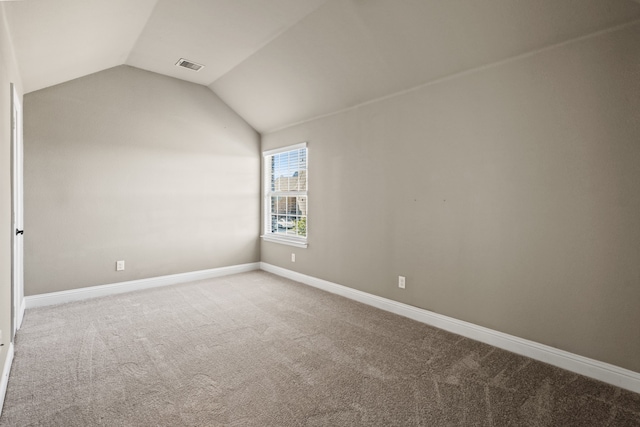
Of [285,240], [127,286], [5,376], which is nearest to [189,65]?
[285,240]

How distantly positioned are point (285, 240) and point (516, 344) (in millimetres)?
3176

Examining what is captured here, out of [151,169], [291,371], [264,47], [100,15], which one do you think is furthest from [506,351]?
[151,169]

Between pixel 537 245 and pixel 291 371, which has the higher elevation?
pixel 537 245

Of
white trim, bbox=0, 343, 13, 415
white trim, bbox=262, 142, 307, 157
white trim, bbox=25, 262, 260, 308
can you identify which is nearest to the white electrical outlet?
white trim, bbox=262, 142, 307, 157

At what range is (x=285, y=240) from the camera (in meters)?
4.88

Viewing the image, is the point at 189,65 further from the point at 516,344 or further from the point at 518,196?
the point at 516,344

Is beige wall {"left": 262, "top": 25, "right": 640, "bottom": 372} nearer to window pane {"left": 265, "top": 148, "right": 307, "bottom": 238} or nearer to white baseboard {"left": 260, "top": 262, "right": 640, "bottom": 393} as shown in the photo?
white baseboard {"left": 260, "top": 262, "right": 640, "bottom": 393}

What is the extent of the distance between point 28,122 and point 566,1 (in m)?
4.89

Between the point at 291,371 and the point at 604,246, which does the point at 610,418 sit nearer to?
the point at 604,246

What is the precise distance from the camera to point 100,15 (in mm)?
2484

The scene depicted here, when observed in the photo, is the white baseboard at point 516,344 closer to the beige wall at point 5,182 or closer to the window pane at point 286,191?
the window pane at point 286,191

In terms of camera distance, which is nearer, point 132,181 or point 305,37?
point 305,37

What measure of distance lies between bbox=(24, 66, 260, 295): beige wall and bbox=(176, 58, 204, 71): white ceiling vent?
0.51 m

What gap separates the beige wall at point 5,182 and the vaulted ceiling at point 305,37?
0.64 feet
